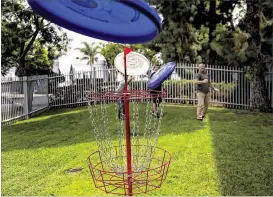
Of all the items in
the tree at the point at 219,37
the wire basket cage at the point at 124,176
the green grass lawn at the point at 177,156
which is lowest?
the green grass lawn at the point at 177,156

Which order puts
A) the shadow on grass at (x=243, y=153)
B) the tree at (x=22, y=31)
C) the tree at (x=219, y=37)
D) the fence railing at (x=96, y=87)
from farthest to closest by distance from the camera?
the tree at (x=22, y=31)
the tree at (x=219, y=37)
the fence railing at (x=96, y=87)
the shadow on grass at (x=243, y=153)

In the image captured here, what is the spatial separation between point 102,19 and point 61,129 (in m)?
7.98

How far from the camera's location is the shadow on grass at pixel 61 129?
8.03 metres

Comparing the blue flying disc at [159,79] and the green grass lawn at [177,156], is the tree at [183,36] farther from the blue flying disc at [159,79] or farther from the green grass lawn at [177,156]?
the blue flying disc at [159,79]

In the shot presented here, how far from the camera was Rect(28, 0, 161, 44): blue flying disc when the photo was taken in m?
1.81

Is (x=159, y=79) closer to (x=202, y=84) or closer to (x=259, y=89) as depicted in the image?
(x=202, y=84)

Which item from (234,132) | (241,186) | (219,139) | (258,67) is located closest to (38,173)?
(241,186)

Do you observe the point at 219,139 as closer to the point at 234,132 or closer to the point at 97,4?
the point at 234,132

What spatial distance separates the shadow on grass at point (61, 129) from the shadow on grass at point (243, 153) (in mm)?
1021

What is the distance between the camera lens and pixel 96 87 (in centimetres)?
1509

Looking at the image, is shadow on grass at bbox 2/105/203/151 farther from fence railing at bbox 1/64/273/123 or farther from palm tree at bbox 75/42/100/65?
palm tree at bbox 75/42/100/65

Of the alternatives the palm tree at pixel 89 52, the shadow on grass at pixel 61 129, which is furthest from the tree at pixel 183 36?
the palm tree at pixel 89 52

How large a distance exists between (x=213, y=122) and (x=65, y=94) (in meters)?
7.33

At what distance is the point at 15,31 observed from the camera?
15484 millimetres
